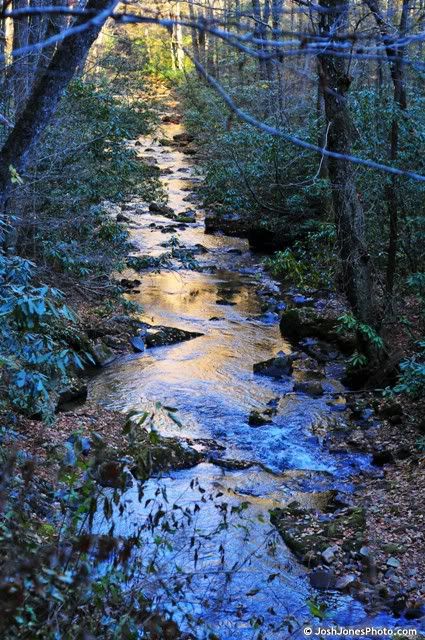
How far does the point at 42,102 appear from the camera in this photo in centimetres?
693

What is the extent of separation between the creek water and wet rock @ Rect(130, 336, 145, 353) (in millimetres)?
219

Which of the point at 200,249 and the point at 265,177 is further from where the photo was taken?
the point at 200,249

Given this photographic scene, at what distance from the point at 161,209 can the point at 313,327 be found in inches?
424

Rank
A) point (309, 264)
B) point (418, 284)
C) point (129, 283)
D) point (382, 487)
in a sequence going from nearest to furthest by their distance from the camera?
1. point (382, 487)
2. point (418, 284)
3. point (309, 264)
4. point (129, 283)

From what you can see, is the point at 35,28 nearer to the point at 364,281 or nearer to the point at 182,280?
the point at 182,280

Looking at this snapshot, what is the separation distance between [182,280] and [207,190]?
5722mm

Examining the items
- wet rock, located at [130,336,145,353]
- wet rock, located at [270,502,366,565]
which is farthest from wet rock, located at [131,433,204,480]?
wet rock, located at [130,336,145,353]

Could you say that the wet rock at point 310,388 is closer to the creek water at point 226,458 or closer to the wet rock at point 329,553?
the creek water at point 226,458

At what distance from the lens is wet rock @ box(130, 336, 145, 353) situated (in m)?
12.4

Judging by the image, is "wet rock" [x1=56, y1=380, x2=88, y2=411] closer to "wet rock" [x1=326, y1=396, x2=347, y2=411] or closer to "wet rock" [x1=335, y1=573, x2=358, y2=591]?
"wet rock" [x1=326, y1=396, x2=347, y2=411]

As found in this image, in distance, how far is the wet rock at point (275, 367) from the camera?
448 inches

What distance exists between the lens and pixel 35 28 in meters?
12.8

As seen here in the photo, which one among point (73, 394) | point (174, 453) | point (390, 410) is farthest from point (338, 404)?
point (73, 394)

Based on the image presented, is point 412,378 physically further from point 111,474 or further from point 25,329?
point 111,474
